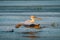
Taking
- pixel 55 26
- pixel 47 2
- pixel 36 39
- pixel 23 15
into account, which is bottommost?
pixel 36 39

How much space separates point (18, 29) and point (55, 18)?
1.71 feet

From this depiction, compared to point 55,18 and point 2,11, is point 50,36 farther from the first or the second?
point 2,11

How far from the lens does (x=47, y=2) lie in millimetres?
2211

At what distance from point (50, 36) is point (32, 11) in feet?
1.38

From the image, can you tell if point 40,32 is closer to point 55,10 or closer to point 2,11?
point 55,10

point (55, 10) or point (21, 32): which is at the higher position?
point (55, 10)

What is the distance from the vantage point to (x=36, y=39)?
2309 mm

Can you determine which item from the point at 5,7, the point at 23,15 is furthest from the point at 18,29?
the point at 5,7

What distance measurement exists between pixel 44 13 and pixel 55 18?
0.53 ft

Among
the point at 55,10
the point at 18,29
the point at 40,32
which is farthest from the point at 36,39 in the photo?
the point at 55,10

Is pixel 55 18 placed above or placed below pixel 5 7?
below

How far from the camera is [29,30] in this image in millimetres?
2271

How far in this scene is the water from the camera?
224cm

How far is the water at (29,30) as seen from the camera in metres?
2.24
